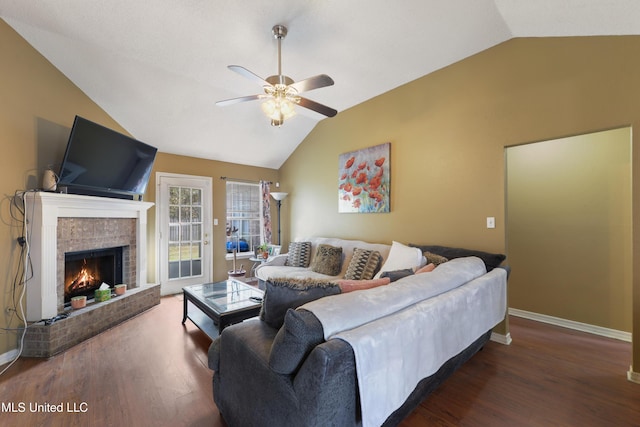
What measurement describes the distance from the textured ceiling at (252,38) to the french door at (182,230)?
1043 mm

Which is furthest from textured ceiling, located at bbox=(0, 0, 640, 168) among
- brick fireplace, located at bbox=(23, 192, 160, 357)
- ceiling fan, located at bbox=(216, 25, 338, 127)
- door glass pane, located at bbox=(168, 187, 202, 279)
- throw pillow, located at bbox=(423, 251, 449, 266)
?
throw pillow, located at bbox=(423, 251, 449, 266)

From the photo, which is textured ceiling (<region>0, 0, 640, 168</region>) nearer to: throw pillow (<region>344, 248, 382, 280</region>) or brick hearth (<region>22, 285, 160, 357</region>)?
throw pillow (<region>344, 248, 382, 280</region>)

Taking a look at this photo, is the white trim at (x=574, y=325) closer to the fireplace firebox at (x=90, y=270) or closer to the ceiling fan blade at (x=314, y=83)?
the ceiling fan blade at (x=314, y=83)

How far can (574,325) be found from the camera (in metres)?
2.91

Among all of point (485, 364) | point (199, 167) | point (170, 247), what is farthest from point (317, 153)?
point (485, 364)

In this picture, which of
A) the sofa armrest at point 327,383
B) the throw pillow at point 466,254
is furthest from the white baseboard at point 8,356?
the throw pillow at point 466,254

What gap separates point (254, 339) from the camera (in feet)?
4.62

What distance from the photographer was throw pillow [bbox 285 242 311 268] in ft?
13.7

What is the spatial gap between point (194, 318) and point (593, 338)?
4.24 meters

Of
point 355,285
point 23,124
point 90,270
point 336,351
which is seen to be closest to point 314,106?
point 355,285

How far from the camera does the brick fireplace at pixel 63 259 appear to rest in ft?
8.01

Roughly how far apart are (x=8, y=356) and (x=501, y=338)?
4.51m

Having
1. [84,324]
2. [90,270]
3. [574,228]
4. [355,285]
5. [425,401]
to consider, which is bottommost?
[425,401]

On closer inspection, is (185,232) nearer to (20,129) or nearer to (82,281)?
(82,281)
